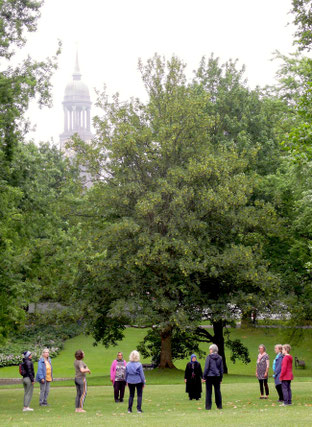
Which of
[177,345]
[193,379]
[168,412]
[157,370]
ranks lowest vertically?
[168,412]

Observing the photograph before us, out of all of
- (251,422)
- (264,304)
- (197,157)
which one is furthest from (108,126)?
(251,422)

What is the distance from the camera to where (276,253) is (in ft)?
123

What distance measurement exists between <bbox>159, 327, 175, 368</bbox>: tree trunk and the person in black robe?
1429 cm

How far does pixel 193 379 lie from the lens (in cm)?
1994

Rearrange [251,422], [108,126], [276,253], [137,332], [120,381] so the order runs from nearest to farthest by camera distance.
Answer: [251,422], [120,381], [108,126], [276,253], [137,332]

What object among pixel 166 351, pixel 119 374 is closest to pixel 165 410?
pixel 119 374

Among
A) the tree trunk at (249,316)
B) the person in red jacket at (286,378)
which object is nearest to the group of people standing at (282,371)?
the person in red jacket at (286,378)

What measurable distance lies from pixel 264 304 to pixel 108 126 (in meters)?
11.6

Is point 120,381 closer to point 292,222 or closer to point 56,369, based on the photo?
point 292,222

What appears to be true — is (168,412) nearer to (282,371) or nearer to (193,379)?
(282,371)

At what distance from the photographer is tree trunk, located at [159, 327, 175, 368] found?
1363 inches

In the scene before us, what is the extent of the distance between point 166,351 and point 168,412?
18.5 metres

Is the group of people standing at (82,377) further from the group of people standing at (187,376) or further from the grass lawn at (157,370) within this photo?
the grass lawn at (157,370)

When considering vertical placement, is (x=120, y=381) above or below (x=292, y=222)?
below
